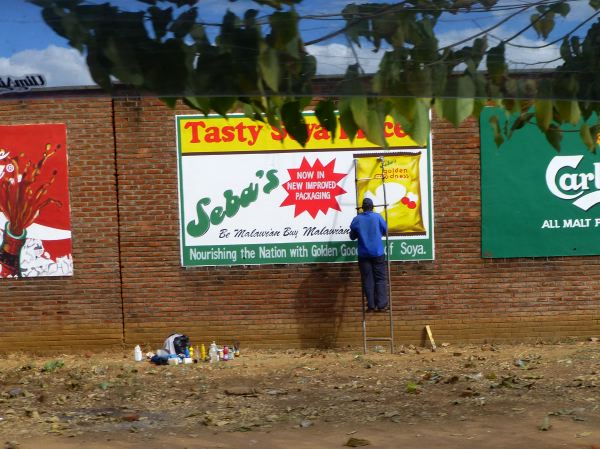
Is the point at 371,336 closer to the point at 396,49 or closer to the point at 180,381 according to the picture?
the point at 180,381

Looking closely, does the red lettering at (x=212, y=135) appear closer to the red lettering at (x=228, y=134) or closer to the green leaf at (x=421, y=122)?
the red lettering at (x=228, y=134)

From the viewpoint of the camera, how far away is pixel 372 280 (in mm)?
11945

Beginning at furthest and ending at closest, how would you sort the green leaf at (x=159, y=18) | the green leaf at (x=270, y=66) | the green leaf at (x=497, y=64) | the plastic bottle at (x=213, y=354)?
the plastic bottle at (x=213, y=354) → the green leaf at (x=497, y=64) → the green leaf at (x=270, y=66) → the green leaf at (x=159, y=18)

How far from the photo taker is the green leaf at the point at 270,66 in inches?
138

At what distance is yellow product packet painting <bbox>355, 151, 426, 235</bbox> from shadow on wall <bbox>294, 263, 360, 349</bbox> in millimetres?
925

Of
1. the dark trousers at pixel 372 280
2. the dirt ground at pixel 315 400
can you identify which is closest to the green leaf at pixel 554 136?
the dirt ground at pixel 315 400

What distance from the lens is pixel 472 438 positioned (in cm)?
797

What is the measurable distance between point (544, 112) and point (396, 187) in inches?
327

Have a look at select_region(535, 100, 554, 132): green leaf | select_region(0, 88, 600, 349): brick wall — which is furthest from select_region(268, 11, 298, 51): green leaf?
select_region(0, 88, 600, 349): brick wall

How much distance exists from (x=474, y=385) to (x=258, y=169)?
13.7 ft

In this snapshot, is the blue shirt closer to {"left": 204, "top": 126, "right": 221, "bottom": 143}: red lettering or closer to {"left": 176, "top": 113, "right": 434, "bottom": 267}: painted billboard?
{"left": 176, "top": 113, "right": 434, "bottom": 267}: painted billboard

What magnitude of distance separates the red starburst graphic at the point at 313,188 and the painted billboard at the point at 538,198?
204 cm

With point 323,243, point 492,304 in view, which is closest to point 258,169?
point 323,243

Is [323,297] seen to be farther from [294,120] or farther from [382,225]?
[294,120]
